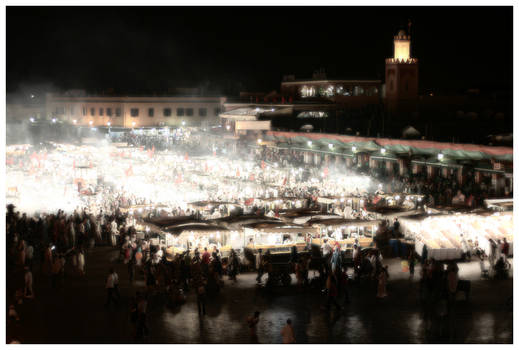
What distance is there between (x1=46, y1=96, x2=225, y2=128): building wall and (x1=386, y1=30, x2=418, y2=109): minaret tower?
16763 mm

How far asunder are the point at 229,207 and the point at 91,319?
10.9 metres

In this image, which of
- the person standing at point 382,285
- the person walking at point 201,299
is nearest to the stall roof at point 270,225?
the person standing at point 382,285

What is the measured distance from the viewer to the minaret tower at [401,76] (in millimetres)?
65438

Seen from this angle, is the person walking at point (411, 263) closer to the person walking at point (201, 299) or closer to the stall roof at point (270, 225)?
the stall roof at point (270, 225)

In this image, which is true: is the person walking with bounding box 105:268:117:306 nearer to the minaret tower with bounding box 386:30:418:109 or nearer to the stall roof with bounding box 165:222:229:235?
Answer: the stall roof with bounding box 165:222:229:235

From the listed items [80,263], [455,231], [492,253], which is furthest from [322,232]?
[80,263]

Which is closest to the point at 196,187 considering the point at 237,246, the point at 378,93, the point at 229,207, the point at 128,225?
the point at 229,207

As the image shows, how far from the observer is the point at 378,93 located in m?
69.0

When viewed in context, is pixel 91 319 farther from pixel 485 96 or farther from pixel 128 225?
pixel 485 96

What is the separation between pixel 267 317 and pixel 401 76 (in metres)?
55.3

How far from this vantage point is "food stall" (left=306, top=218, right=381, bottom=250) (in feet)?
59.2

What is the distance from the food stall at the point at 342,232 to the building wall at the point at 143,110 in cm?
5013

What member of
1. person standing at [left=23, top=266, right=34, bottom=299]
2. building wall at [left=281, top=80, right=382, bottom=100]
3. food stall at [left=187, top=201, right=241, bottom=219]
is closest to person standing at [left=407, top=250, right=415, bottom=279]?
food stall at [left=187, top=201, right=241, bottom=219]

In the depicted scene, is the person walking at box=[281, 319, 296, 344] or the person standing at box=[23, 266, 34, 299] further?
the person standing at box=[23, 266, 34, 299]
